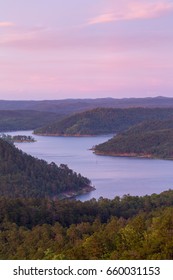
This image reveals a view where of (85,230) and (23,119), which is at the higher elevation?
(23,119)

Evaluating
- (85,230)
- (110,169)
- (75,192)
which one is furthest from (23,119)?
(85,230)

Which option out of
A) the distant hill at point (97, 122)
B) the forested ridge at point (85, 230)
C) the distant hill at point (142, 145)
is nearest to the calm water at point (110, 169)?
the distant hill at point (142, 145)

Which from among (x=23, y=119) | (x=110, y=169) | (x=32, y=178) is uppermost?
(x=23, y=119)

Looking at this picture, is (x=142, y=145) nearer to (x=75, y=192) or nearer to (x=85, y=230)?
(x=75, y=192)

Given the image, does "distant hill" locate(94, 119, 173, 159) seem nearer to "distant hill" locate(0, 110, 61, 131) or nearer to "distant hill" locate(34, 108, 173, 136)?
"distant hill" locate(34, 108, 173, 136)
